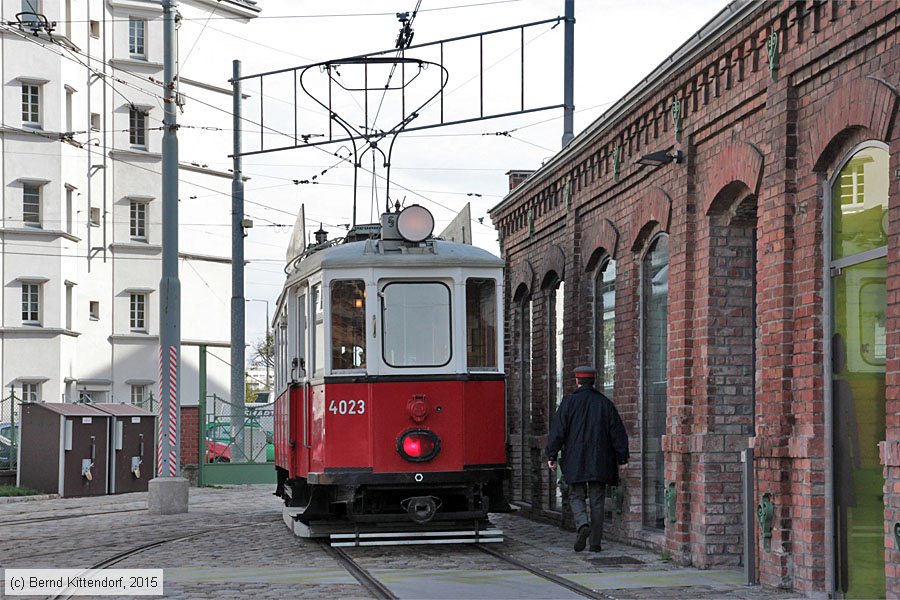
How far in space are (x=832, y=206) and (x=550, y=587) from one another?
3455 mm

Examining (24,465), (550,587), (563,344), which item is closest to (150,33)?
(24,465)

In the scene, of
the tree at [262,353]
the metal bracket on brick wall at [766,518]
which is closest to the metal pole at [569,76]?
the metal bracket on brick wall at [766,518]

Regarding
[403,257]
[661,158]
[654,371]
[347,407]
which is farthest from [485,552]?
[661,158]

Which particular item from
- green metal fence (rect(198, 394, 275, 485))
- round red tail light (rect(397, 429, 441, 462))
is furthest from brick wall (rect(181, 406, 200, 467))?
round red tail light (rect(397, 429, 441, 462))

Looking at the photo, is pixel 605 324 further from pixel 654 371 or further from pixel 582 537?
pixel 582 537

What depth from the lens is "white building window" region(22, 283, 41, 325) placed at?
43719 millimetres

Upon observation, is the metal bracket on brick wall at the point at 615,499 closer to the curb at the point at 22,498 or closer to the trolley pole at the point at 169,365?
the trolley pole at the point at 169,365

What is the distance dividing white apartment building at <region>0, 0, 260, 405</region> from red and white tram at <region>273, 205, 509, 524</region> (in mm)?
26114

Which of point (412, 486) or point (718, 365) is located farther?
point (412, 486)

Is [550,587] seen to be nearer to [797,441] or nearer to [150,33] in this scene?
[797,441]

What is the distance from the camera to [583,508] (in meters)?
13.4

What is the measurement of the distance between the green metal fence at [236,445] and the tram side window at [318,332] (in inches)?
565

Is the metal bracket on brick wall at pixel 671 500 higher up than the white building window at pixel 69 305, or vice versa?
the white building window at pixel 69 305

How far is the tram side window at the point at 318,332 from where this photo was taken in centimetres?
1395
